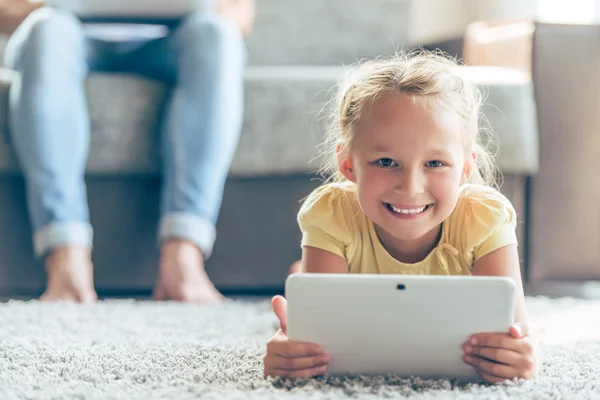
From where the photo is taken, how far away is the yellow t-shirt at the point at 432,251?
2.97ft

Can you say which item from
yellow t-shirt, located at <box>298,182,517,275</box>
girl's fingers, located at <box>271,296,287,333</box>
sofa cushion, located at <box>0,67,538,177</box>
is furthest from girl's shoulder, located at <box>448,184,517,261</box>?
sofa cushion, located at <box>0,67,538,177</box>

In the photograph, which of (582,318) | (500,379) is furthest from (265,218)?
(500,379)

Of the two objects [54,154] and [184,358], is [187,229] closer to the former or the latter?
[54,154]

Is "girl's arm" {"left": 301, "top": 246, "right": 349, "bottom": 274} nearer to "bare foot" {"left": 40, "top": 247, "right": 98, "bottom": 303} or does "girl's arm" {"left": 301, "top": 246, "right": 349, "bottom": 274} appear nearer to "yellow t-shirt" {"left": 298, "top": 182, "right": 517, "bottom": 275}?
"yellow t-shirt" {"left": 298, "top": 182, "right": 517, "bottom": 275}

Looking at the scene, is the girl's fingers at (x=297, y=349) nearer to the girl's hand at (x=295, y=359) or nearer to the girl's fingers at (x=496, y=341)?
the girl's hand at (x=295, y=359)

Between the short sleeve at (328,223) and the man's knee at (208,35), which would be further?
the man's knee at (208,35)

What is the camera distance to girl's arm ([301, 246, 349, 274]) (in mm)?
929

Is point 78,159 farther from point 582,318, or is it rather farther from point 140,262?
point 582,318

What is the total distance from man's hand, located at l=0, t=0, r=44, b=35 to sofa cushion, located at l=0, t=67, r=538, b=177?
Result: 0.20m

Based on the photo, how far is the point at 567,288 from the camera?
177 cm

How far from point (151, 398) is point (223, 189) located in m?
0.83

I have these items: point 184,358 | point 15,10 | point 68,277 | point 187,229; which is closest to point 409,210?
point 184,358

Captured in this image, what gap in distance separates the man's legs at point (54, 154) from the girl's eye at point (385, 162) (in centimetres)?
68

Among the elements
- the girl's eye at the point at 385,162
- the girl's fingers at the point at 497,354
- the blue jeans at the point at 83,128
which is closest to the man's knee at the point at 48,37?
the blue jeans at the point at 83,128
